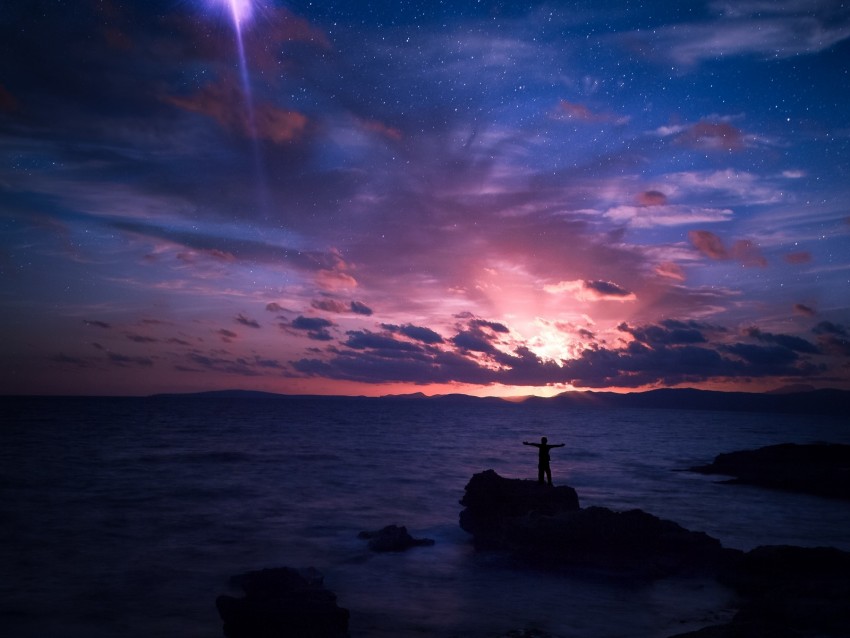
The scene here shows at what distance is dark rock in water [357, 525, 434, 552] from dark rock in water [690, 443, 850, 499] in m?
28.5

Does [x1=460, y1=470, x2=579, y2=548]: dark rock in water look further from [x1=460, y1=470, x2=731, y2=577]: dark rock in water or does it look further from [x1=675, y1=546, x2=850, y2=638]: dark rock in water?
[x1=675, y1=546, x2=850, y2=638]: dark rock in water

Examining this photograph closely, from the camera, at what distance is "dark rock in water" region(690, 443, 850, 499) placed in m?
37.1

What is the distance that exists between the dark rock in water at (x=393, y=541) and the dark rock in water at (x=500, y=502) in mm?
2144

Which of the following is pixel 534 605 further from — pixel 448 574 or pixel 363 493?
pixel 363 493

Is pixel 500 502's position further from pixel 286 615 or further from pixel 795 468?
pixel 795 468

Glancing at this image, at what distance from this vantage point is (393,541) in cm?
2225

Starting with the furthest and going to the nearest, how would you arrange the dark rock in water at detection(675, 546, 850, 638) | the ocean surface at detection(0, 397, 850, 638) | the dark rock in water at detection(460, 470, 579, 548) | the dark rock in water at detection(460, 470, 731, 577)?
the dark rock in water at detection(460, 470, 579, 548), the dark rock in water at detection(460, 470, 731, 577), the ocean surface at detection(0, 397, 850, 638), the dark rock in water at detection(675, 546, 850, 638)

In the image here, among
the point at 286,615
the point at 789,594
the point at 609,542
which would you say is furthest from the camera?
the point at 609,542

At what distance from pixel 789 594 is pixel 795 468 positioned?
35005mm

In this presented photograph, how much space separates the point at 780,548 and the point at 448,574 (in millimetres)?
9924

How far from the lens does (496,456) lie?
67125mm

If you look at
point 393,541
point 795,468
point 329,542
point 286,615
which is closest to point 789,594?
point 286,615

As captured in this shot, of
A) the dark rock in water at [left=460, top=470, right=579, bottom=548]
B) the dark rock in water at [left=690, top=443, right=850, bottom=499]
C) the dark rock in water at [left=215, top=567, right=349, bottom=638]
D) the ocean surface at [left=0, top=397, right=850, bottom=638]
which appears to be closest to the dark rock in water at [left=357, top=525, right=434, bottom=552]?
the ocean surface at [left=0, top=397, right=850, bottom=638]

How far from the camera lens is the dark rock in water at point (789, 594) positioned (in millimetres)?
10641
